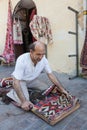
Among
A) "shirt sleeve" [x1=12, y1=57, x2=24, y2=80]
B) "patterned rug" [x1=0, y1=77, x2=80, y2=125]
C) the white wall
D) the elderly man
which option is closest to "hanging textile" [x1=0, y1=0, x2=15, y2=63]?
the white wall

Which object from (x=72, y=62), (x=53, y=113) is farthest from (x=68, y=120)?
(x=72, y=62)

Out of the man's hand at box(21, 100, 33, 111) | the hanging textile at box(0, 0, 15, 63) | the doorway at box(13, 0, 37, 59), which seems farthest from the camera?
the doorway at box(13, 0, 37, 59)

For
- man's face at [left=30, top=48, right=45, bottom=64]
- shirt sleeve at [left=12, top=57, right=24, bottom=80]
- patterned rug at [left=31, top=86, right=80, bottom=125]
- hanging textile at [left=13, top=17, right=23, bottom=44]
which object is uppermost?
hanging textile at [left=13, top=17, right=23, bottom=44]

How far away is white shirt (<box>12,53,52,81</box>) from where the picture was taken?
2.08 meters

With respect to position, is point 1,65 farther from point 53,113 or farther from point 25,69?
point 53,113

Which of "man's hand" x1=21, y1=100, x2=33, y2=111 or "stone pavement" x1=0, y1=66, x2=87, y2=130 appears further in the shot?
"man's hand" x1=21, y1=100, x2=33, y2=111

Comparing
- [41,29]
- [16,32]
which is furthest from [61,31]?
[16,32]

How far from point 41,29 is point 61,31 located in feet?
1.38

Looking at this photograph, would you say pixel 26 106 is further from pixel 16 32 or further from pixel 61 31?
pixel 16 32

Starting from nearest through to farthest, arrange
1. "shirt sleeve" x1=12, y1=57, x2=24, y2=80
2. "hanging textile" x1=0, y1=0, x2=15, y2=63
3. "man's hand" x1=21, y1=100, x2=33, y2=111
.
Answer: "man's hand" x1=21, y1=100, x2=33, y2=111 → "shirt sleeve" x1=12, y1=57, x2=24, y2=80 → "hanging textile" x1=0, y1=0, x2=15, y2=63

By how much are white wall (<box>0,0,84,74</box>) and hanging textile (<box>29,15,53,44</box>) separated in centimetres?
13

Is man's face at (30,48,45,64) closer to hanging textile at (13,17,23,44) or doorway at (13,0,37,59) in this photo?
hanging textile at (13,17,23,44)

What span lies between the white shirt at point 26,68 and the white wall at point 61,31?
144cm

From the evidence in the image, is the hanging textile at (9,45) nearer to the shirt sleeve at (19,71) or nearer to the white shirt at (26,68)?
the white shirt at (26,68)
